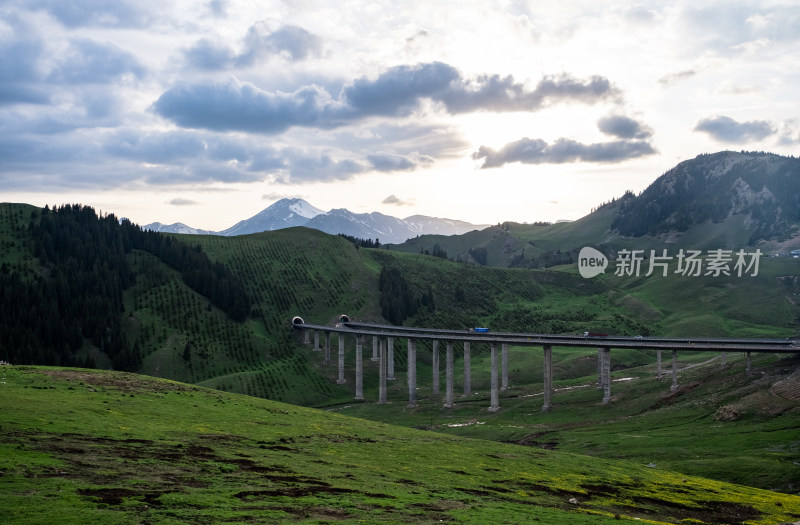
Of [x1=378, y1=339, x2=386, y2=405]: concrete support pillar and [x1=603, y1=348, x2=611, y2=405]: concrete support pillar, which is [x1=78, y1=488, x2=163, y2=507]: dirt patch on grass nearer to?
[x1=603, y1=348, x2=611, y2=405]: concrete support pillar

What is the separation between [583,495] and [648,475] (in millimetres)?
17763

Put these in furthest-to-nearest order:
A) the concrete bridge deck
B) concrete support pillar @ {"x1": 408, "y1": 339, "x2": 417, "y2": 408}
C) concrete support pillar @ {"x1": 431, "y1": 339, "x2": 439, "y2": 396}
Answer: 1. concrete support pillar @ {"x1": 431, "y1": 339, "x2": 439, "y2": 396}
2. concrete support pillar @ {"x1": 408, "y1": 339, "x2": 417, "y2": 408}
3. the concrete bridge deck

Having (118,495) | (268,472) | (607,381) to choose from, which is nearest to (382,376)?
(607,381)

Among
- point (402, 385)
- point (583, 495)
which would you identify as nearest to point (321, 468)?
point (583, 495)

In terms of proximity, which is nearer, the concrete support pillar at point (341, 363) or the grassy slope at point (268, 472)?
the grassy slope at point (268, 472)

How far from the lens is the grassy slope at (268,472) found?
1449 inches

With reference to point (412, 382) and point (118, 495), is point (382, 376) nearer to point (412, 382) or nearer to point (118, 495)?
point (412, 382)

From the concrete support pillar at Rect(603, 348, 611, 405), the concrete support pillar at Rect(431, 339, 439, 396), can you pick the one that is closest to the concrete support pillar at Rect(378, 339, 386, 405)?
the concrete support pillar at Rect(431, 339, 439, 396)

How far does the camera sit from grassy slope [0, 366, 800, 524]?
1449 inches

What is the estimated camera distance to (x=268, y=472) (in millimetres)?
49219

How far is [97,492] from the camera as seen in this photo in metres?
36.6

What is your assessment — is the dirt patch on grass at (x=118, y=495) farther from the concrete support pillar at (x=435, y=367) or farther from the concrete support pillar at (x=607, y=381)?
the concrete support pillar at (x=435, y=367)

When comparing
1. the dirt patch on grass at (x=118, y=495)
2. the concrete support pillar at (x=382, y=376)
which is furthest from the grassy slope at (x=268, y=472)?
the concrete support pillar at (x=382, y=376)

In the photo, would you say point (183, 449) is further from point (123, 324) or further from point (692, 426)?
point (123, 324)
